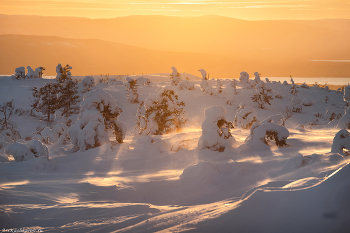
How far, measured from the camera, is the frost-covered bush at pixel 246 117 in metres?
14.2

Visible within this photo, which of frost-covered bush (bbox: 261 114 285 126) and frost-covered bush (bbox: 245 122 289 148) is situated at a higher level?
frost-covered bush (bbox: 261 114 285 126)

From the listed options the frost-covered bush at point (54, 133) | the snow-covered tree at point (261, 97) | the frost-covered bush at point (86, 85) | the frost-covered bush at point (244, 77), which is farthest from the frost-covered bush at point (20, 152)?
the frost-covered bush at point (244, 77)

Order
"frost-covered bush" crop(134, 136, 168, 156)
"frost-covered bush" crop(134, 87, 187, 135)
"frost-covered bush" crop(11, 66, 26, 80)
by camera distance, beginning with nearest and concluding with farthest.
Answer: "frost-covered bush" crop(134, 136, 168, 156)
"frost-covered bush" crop(134, 87, 187, 135)
"frost-covered bush" crop(11, 66, 26, 80)

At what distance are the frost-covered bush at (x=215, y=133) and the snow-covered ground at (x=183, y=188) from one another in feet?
0.15

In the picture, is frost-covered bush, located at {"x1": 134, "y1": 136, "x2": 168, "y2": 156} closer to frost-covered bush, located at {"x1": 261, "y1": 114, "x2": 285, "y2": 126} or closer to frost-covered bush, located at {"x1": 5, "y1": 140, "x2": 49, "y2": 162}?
frost-covered bush, located at {"x1": 5, "y1": 140, "x2": 49, "y2": 162}

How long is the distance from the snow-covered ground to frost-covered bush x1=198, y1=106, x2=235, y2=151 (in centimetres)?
5

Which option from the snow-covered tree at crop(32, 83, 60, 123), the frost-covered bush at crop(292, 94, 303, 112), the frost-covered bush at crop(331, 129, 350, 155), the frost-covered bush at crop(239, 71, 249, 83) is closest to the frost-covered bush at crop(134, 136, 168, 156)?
the frost-covered bush at crop(331, 129, 350, 155)

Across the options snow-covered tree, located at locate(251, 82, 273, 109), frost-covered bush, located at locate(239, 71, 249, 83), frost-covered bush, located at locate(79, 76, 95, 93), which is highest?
frost-covered bush, located at locate(239, 71, 249, 83)

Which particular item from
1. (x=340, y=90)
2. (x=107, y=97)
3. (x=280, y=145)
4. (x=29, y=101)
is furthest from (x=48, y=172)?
(x=340, y=90)

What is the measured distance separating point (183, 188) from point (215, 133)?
2.99 meters

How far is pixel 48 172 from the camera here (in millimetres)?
5699

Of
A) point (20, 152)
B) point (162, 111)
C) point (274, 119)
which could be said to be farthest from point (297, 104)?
point (20, 152)

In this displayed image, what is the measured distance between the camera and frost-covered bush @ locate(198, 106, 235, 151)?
282 inches

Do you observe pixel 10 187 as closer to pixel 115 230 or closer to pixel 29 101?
pixel 115 230
